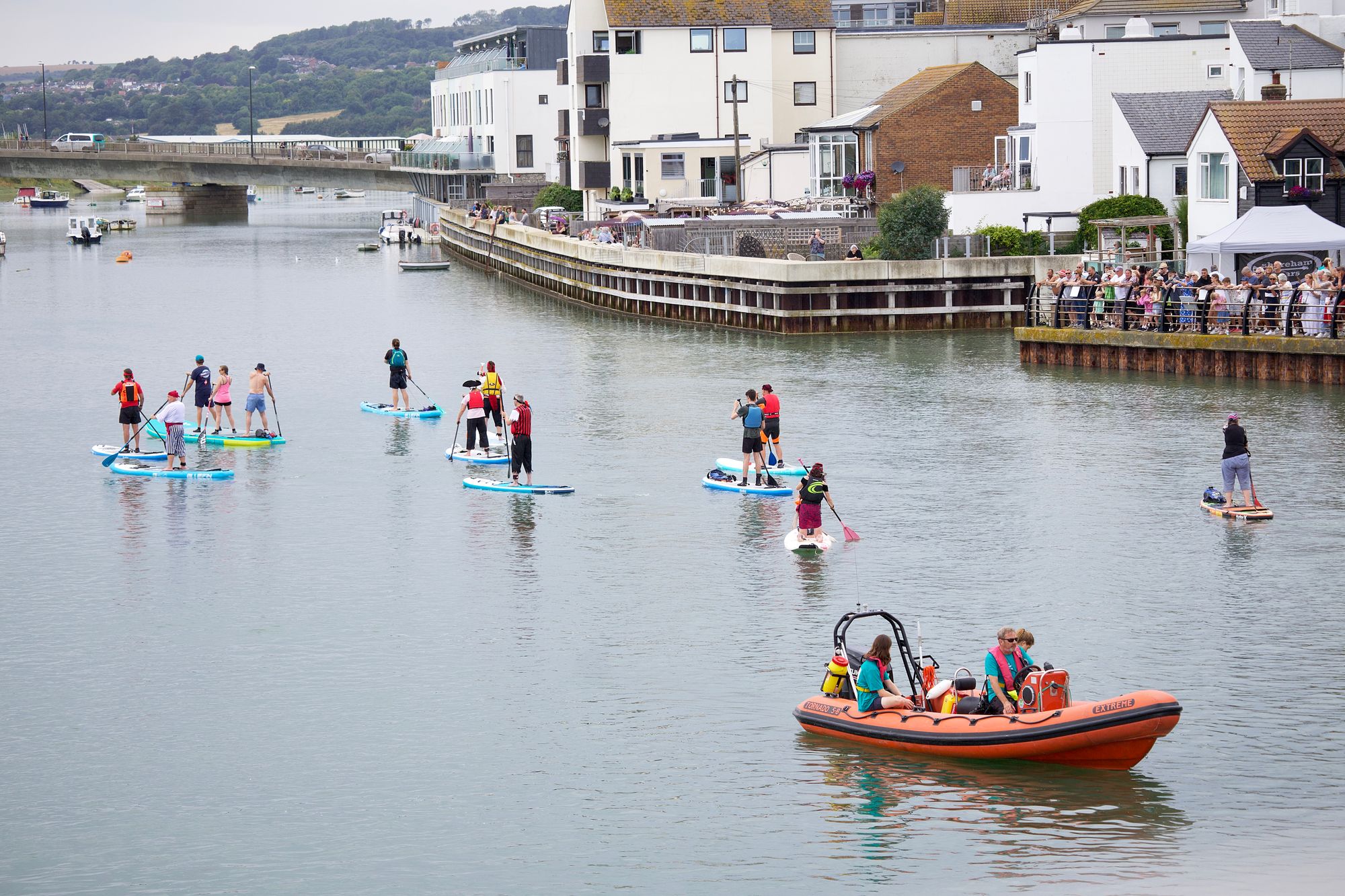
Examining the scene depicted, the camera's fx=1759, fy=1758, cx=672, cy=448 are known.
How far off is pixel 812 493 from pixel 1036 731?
10304mm

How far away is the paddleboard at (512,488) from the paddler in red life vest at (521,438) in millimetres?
196

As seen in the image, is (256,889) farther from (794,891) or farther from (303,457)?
(303,457)

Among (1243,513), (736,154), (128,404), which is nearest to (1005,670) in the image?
(1243,513)

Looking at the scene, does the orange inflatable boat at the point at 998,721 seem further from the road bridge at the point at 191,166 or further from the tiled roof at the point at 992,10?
the road bridge at the point at 191,166

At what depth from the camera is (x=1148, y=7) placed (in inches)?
3204

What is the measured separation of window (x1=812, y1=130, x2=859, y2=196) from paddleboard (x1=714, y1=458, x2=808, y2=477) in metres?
44.2

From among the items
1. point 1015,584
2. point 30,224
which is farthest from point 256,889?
point 30,224

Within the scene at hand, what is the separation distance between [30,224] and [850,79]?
3684 inches

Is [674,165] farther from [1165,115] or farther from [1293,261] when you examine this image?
[1293,261]

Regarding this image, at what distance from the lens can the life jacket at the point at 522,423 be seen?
35.1m

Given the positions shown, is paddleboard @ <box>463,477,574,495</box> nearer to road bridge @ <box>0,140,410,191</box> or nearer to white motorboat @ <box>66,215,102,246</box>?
white motorboat @ <box>66,215,102,246</box>

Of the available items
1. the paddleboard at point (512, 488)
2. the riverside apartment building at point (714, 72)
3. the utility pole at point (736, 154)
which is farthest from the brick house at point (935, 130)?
the paddleboard at point (512, 488)

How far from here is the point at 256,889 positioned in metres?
17.4

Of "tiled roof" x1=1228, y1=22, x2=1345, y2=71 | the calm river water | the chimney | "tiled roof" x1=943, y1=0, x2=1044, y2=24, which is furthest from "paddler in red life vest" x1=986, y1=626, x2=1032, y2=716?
"tiled roof" x1=943, y1=0, x2=1044, y2=24
